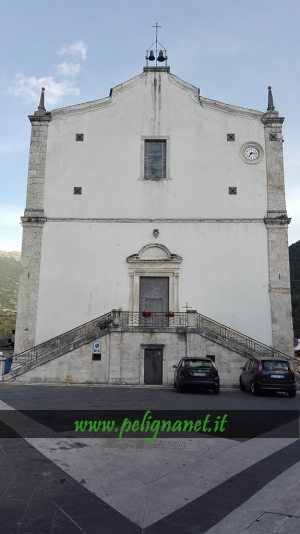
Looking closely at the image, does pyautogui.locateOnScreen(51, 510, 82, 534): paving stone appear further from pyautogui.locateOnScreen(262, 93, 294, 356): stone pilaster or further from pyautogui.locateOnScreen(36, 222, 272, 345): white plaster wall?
pyautogui.locateOnScreen(262, 93, 294, 356): stone pilaster

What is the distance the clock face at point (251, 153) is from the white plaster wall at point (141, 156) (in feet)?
1.47

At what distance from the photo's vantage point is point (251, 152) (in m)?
23.7

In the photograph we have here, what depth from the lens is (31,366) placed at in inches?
741

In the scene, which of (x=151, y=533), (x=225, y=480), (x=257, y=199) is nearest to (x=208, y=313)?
(x=257, y=199)

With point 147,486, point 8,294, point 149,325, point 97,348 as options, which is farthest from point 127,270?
point 8,294

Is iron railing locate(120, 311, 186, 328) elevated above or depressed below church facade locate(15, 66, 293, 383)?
below

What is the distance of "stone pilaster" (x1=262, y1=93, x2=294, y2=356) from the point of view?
21.3 metres

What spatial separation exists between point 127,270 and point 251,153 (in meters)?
9.22

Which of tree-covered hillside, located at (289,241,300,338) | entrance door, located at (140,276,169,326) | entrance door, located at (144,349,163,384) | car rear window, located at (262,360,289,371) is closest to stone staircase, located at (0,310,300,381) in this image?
entrance door, located at (140,276,169,326)

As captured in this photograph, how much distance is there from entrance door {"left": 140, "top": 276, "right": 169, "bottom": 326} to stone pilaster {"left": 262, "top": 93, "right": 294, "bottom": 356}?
525 centimetres

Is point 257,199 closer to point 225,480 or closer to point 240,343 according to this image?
point 240,343

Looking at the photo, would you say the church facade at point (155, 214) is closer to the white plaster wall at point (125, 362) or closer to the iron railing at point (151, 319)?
the iron railing at point (151, 319)

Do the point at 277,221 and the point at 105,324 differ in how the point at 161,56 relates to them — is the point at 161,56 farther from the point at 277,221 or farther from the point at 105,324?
the point at 105,324
